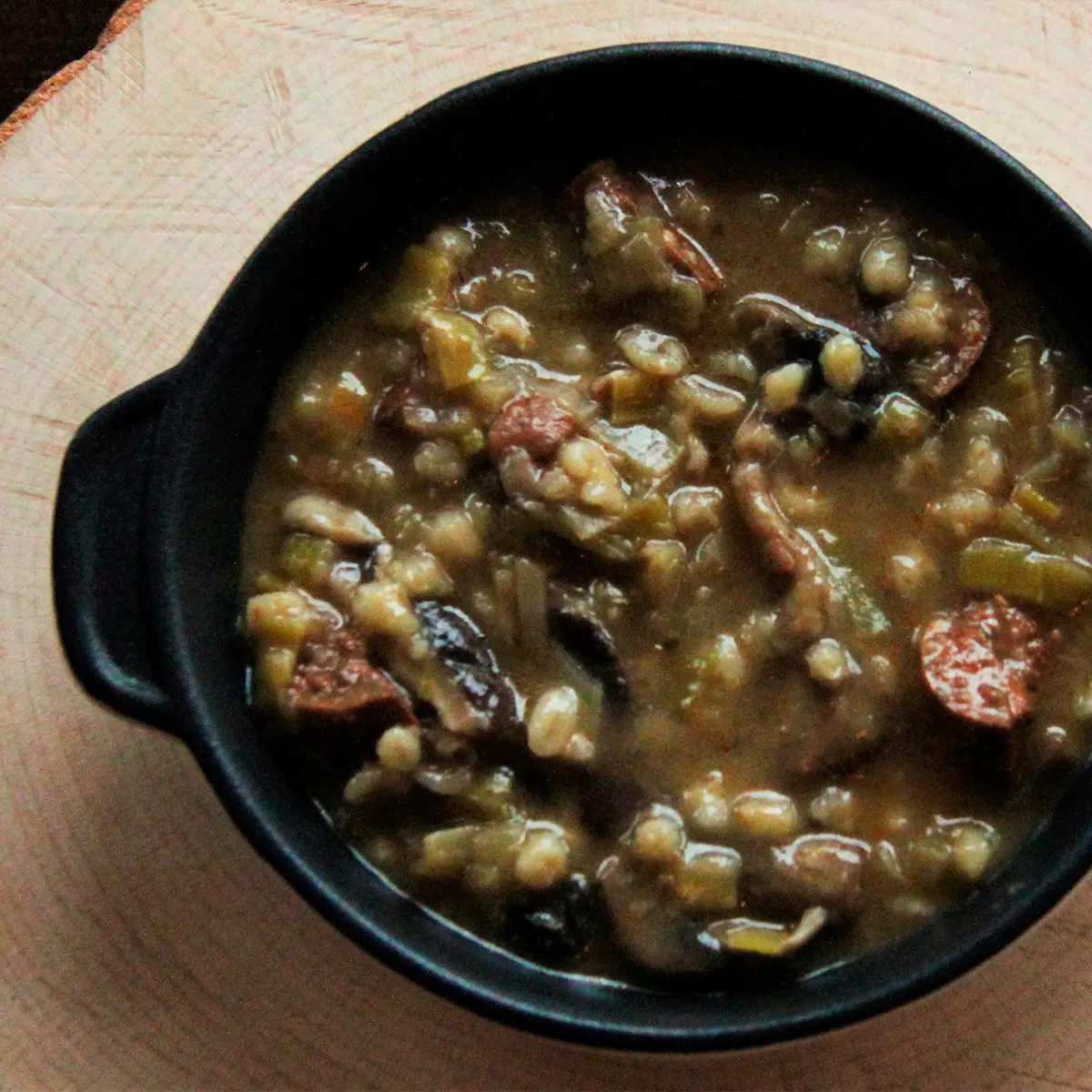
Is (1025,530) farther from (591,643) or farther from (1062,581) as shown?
(591,643)

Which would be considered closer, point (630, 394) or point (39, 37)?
point (630, 394)

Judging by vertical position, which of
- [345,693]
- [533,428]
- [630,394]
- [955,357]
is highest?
[955,357]

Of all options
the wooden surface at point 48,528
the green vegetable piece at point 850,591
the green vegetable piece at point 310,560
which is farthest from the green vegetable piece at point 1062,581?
the green vegetable piece at point 310,560

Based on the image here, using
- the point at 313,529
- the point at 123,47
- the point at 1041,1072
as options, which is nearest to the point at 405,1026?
the point at 313,529

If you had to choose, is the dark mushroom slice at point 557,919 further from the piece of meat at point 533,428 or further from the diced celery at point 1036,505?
the diced celery at point 1036,505

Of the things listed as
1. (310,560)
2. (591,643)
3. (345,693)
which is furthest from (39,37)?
(591,643)

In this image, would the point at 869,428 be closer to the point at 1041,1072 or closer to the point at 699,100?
the point at 699,100
